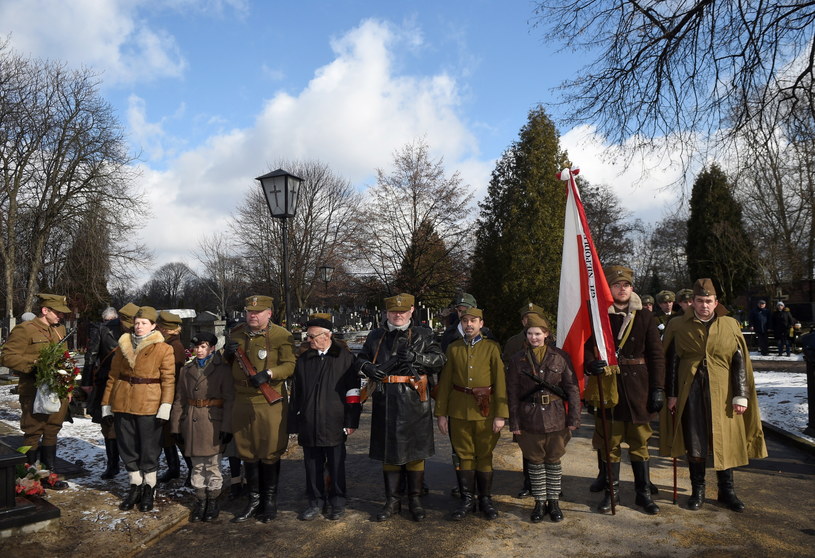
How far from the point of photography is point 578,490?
5.43 m

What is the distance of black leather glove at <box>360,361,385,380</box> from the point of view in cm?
470

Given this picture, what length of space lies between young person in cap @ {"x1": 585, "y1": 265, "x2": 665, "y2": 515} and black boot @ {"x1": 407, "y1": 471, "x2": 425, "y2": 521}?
60.6 inches

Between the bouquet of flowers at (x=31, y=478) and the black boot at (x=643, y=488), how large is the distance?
5.15 m

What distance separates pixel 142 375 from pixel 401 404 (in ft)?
7.70

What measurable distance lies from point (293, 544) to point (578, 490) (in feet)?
9.00

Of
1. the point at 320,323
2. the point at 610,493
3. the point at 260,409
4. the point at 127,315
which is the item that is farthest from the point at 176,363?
the point at 610,493

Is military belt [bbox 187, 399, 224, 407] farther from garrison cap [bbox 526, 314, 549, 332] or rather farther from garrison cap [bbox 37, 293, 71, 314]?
garrison cap [bbox 526, 314, 549, 332]

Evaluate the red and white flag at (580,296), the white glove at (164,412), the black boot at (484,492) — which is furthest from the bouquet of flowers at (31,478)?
the red and white flag at (580,296)

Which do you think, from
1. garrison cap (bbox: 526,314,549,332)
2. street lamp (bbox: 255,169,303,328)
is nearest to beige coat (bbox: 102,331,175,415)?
garrison cap (bbox: 526,314,549,332)

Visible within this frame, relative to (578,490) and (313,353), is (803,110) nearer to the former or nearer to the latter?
(578,490)

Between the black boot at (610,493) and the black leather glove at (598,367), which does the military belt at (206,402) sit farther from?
the black boot at (610,493)

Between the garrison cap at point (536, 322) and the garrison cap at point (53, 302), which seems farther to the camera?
the garrison cap at point (53, 302)

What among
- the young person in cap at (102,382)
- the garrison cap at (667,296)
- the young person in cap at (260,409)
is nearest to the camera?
the young person in cap at (260,409)

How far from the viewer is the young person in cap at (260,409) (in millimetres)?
4895
